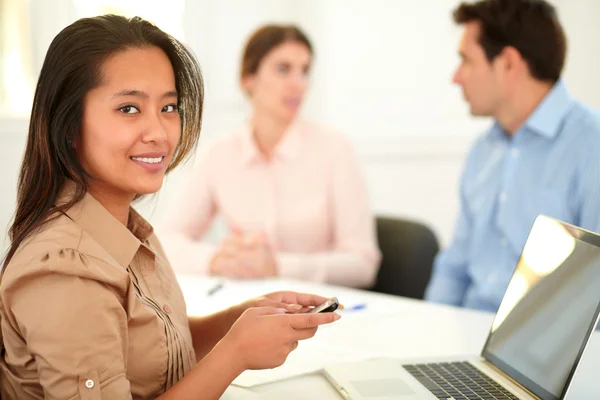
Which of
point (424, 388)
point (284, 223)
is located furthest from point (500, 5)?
point (424, 388)

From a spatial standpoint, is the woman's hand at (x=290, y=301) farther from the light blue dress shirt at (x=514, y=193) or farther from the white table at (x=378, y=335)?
the light blue dress shirt at (x=514, y=193)

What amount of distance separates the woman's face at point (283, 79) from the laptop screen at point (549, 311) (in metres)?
1.65

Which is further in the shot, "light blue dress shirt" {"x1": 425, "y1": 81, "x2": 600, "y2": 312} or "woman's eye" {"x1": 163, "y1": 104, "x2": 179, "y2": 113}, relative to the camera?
"light blue dress shirt" {"x1": 425, "y1": 81, "x2": 600, "y2": 312}

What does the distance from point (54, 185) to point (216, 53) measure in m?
2.81

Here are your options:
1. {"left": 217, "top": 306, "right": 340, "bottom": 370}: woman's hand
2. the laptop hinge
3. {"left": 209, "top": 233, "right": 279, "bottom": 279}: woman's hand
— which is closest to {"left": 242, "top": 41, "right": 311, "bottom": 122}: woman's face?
{"left": 209, "top": 233, "right": 279, "bottom": 279}: woman's hand

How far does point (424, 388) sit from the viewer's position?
1.24 m

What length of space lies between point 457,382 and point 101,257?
0.64m

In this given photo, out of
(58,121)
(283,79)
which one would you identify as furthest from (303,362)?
(283,79)

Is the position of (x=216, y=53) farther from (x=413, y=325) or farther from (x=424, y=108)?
(x=413, y=325)

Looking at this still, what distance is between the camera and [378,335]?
168 centimetres

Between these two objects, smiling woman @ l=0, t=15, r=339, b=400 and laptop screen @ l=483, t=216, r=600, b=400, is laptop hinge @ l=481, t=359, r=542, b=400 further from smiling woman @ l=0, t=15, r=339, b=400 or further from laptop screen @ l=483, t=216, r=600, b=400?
smiling woman @ l=0, t=15, r=339, b=400

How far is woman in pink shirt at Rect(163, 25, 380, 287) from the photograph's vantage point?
107 inches

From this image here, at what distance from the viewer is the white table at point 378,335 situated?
1.32 metres

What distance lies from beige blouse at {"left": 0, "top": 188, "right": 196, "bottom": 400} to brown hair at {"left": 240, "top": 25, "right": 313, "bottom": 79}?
1795 mm
